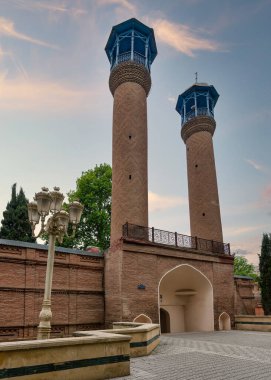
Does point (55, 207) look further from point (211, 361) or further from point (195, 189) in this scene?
point (195, 189)

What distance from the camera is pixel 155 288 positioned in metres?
14.6

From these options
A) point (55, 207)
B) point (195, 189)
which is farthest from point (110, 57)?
point (55, 207)

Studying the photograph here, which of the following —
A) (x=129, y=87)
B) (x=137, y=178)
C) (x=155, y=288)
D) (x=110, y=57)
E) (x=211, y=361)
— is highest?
(x=110, y=57)

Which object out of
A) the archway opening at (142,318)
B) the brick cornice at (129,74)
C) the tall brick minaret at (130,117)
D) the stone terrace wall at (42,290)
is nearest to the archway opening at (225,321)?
the archway opening at (142,318)

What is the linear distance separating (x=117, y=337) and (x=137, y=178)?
1226 centimetres

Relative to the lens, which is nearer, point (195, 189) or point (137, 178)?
point (137, 178)

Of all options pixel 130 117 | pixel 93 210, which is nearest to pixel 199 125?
pixel 130 117

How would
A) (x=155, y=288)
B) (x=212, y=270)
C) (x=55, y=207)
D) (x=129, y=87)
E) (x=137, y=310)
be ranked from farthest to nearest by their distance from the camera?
(x=129, y=87) → (x=212, y=270) → (x=155, y=288) → (x=137, y=310) → (x=55, y=207)

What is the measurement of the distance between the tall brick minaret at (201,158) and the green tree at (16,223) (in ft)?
41.0

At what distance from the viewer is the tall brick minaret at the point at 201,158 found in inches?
903

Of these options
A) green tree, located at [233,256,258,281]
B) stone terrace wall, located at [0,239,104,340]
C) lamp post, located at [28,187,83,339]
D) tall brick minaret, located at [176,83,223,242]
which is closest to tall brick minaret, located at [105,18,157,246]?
stone terrace wall, located at [0,239,104,340]

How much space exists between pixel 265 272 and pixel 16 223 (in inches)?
745

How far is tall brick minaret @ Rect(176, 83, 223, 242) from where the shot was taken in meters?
22.9

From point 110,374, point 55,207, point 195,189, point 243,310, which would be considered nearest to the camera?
point 110,374
